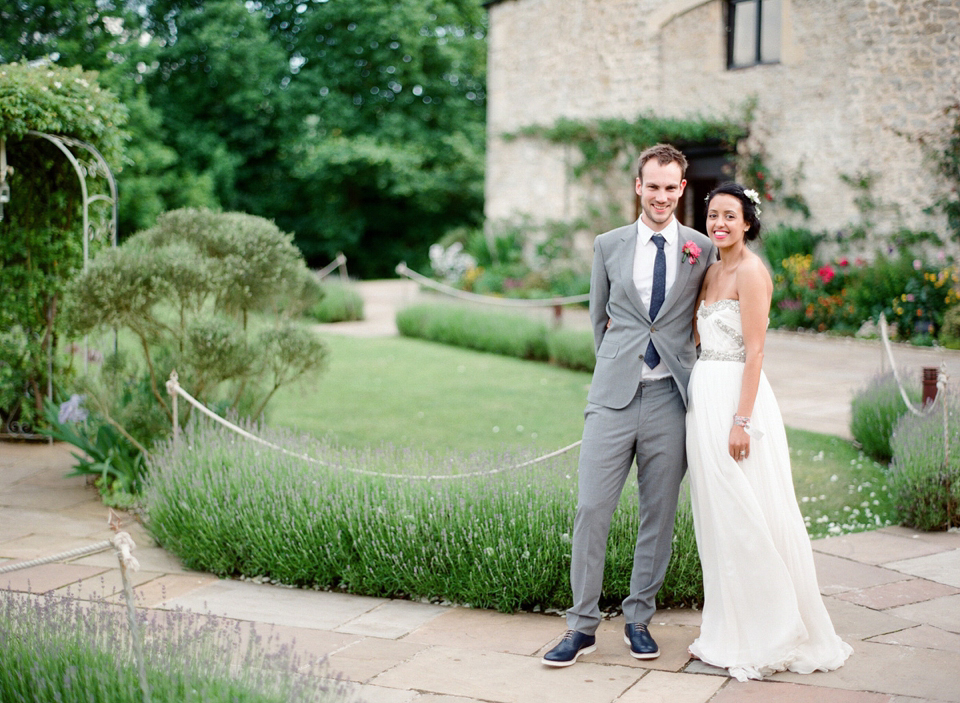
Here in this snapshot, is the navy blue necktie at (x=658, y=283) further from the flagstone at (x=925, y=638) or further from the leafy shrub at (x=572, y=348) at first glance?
the leafy shrub at (x=572, y=348)

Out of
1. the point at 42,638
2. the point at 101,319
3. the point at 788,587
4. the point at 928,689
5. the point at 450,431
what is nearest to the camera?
the point at 42,638

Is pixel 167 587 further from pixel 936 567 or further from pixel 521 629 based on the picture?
pixel 936 567

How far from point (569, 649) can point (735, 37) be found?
42.6 feet

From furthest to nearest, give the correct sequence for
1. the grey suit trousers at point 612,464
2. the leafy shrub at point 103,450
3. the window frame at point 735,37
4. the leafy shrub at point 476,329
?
1. the window frame at point 735,37
2. the leafy shrub at point 476,329
3. the leafy shrub at point 103,450
4. the grey suit trousers at point 612,464

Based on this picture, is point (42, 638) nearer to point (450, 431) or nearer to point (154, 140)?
point (450, 431)

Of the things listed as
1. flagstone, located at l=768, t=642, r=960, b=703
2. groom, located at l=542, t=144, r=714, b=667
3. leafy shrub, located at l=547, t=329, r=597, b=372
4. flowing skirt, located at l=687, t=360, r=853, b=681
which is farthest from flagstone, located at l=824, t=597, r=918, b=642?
leafy shrub, located at l=547, t=329, r=597, b=372

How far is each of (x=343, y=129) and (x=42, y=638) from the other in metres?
23.8

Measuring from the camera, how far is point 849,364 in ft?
33.7

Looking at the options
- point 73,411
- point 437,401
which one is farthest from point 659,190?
point 437,401

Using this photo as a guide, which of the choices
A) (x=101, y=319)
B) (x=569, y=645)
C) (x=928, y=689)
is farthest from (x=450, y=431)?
(x=928, y=689)

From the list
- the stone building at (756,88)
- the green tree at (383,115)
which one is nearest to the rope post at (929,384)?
the stone building at (756,88)

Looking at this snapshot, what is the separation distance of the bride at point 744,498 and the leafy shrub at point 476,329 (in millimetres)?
7977

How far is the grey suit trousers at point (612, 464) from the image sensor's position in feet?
11.0

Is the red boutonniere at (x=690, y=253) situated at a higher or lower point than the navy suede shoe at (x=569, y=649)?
higher
